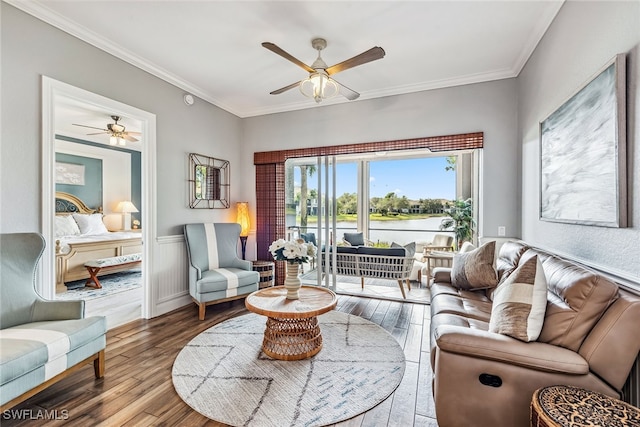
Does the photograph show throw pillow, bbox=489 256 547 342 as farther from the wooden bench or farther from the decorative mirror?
the wooden bench

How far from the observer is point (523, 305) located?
5.20 ft

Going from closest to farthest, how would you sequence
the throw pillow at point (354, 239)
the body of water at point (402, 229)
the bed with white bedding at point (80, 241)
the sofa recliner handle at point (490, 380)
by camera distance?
the sofa recliner handle at point (490, 380) → the bed with white bedding at point (80, 241) → the throw pillow at point (354, 239) → the body of water at point (402, 229)

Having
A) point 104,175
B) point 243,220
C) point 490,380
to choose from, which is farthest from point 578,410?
point 104,175

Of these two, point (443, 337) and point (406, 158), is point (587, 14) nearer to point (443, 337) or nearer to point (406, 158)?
point (443, 337)

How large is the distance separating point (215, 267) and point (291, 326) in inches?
74.7

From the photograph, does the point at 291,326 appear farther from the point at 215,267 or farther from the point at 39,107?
the point at 39,107

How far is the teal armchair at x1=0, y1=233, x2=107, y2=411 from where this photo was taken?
5.31ft

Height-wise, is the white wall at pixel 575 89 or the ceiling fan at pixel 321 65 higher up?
the ceiling fan at pixel 321 65

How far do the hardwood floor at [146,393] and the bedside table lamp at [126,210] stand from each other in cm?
436

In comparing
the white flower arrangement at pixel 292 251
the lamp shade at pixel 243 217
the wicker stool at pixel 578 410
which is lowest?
the wicker stool at pixel 578 410

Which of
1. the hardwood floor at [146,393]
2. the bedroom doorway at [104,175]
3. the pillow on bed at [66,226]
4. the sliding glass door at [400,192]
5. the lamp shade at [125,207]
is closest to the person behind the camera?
the hardwood floor at [146,393]

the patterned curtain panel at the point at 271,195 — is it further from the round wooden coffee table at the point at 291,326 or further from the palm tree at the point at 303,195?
the round wooden coffee table at the point at 291,326

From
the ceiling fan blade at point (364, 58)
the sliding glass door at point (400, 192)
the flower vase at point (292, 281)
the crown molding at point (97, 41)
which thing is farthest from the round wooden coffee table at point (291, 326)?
the sliding glass door at point (400, 192)

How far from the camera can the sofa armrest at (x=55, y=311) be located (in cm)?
210
